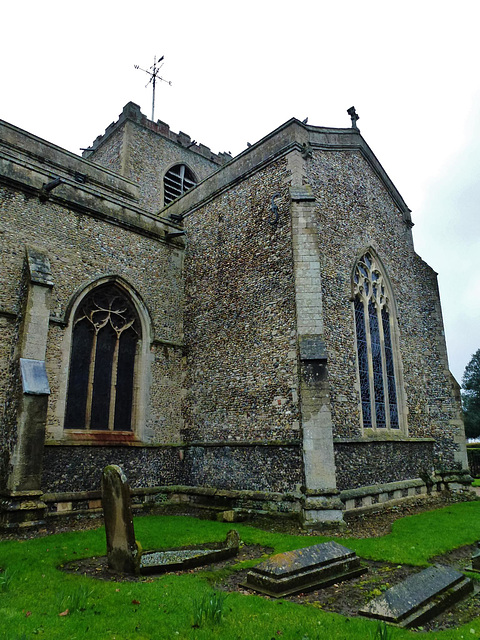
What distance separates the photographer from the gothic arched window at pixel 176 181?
824 inches

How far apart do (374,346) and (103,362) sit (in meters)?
8.05

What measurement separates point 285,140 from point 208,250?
4037 millimetres

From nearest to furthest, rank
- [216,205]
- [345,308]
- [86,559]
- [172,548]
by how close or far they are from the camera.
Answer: [86,559] → [172,548] → [345,308] → [216,205]

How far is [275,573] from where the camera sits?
538 centimetres

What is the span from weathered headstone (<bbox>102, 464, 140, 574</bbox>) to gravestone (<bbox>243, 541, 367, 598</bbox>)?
65.2 inches

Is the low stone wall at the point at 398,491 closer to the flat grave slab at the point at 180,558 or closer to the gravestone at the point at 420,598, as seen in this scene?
the flat grave slab at the point at 180,558

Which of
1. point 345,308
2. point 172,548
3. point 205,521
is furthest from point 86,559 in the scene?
point 345,308

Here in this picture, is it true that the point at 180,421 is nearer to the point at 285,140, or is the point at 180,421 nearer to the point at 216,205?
the point at 216,205

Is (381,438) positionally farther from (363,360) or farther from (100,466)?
(100,466)

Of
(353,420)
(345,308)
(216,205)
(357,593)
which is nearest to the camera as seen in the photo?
(357,593)

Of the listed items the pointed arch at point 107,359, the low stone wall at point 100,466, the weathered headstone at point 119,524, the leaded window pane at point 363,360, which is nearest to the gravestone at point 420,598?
the weathered headstone at point 119,524

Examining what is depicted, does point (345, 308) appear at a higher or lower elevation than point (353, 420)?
higher

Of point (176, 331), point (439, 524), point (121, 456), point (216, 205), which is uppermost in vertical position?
point (216, 205)

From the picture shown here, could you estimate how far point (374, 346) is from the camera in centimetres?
1355
